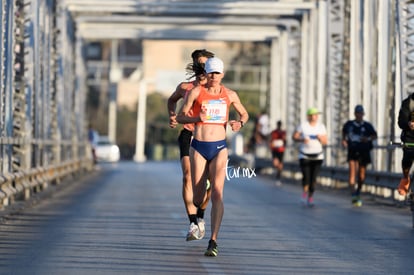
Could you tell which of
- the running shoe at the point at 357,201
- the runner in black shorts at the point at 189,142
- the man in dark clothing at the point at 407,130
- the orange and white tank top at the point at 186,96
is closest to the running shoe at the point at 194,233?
the runner in black shorts at the point at 189,142

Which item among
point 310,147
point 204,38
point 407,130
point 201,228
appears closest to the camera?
point 201,228

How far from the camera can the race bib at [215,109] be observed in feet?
41.5

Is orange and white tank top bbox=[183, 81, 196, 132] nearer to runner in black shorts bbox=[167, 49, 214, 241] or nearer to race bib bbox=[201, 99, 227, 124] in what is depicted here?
runner in black shorts bbox=[167, 49, 214, 241]

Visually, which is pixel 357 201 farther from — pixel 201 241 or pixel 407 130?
pixel 201 241

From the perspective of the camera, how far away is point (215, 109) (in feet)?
41.5

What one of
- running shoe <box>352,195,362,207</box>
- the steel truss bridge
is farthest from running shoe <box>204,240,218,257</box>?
running shoe <box>352,195,362,207</box>

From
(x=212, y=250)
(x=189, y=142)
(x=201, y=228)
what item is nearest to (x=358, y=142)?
(x=189, y=142)

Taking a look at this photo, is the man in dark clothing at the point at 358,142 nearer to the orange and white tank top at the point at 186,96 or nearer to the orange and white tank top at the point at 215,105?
the orange and white tank top at the point at 186,96

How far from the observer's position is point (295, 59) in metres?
43.2

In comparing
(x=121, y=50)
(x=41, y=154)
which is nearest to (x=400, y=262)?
(x=41, y=154)

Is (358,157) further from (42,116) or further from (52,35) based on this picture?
(52,35)

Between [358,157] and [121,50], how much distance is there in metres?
88.5

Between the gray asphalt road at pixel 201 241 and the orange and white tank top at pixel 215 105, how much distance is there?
1.29m

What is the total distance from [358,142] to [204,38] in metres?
21.2
